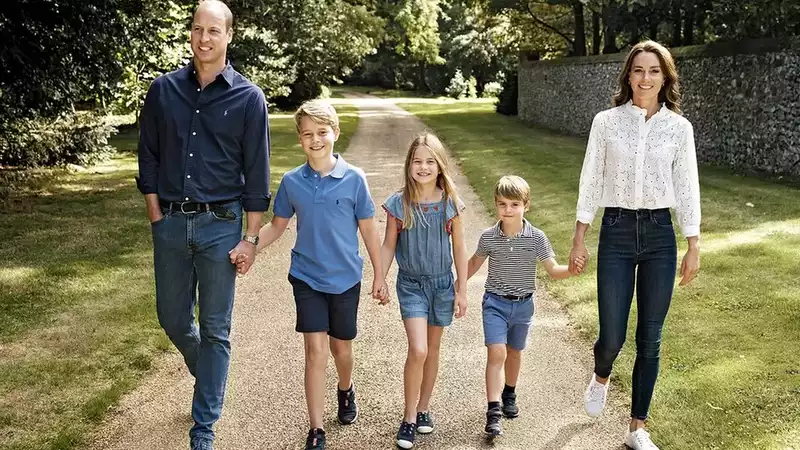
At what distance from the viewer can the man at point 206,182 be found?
12.8ft

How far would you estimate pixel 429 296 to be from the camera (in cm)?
428

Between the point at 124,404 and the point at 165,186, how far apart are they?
167 cm

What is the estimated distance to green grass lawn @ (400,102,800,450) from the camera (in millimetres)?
4493

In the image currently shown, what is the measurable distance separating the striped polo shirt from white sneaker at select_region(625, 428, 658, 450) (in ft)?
3.02

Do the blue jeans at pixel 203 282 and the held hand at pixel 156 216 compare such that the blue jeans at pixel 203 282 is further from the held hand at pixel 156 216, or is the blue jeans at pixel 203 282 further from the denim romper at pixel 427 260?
the denim romper at pixel 427 260

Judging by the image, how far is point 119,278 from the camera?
779 centimetres

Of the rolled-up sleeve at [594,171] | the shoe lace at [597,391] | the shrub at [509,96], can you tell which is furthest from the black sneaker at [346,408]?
the shrub at [509,96]

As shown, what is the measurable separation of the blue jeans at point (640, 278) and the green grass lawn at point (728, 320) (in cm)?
51

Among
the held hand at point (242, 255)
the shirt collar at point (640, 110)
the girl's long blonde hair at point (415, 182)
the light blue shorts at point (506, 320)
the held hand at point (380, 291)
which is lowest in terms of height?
the light blue shorts at point (506, 320)

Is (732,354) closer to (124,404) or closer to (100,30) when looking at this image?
(124,404)

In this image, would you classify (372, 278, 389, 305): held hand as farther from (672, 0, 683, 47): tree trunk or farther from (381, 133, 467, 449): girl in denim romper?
(672, 0, 683, 47): tree trunk

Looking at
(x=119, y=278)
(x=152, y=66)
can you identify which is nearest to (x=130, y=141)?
(x=152, y=66)

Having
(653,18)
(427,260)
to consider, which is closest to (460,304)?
(427,260)

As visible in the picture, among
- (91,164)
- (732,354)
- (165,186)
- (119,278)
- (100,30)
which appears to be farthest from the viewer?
(91,164)
